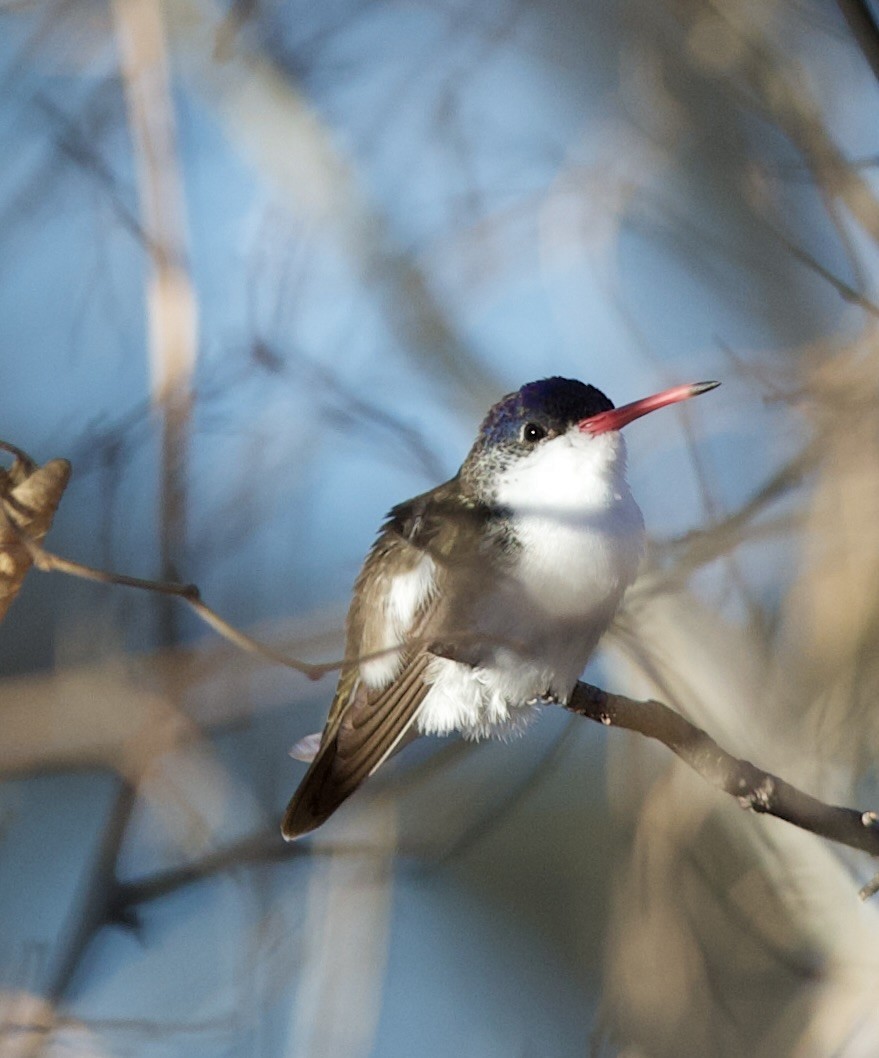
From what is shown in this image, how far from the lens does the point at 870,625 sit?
12.0ft

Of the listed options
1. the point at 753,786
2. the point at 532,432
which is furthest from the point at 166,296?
the point at 753,786

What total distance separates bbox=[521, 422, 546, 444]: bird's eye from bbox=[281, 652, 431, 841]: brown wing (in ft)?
1.81

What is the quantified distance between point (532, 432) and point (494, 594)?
0.46 m

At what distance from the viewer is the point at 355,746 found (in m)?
2.28

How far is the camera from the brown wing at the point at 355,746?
7.32 feet

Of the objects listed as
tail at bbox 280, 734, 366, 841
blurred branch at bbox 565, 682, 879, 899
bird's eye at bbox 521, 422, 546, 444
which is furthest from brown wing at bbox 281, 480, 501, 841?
blurred branch at bbox 565, 682, 879, 899

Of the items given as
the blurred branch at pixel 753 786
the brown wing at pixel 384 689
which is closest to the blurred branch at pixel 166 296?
the brown wing at pixel 384 689

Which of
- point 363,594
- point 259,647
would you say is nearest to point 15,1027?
point 363,594

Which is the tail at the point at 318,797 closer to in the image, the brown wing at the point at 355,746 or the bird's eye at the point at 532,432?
the brown wing at the point at 355,746

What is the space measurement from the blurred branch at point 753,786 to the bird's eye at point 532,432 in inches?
33.4

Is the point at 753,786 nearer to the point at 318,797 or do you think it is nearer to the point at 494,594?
the point at 494,594

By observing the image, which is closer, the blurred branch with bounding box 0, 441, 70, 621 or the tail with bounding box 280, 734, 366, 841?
the blurred branch with bounding box 0, 441, 70, 621

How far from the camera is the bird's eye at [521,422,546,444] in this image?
2609mm

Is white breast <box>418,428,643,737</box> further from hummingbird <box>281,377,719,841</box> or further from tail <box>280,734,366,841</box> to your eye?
tail <box>280,734,366,841</box>
